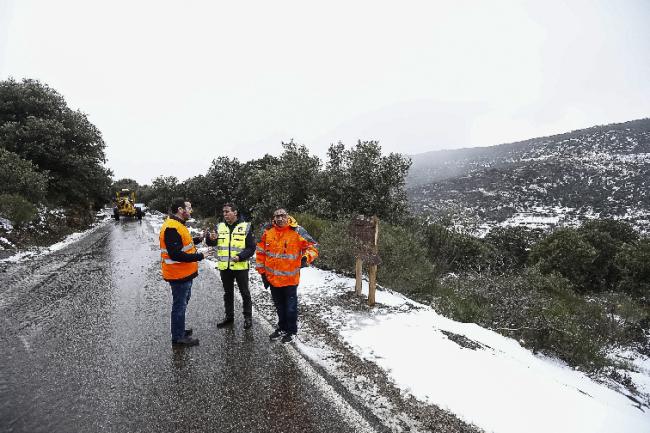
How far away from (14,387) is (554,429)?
5196 mm

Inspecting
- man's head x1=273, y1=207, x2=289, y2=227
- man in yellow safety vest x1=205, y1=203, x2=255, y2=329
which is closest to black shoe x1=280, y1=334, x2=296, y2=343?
man in yellow safety vest x1=205, y1=203, x2=255, y2=329

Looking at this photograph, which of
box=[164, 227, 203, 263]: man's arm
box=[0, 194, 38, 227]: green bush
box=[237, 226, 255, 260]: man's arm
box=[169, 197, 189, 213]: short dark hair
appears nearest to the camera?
box=[164, 227, 203, 263]: man's arm

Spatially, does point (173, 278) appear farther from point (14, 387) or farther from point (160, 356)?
point (14, 387)

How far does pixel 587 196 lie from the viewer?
53.5 metres

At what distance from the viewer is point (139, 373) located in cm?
383

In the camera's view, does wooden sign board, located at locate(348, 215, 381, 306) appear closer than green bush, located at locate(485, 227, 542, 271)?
Yes

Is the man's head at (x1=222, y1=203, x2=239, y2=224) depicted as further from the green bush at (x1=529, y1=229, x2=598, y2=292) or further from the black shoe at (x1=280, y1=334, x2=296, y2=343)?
the green bush at (x1=529, y1=229, x2=598, y2=292)

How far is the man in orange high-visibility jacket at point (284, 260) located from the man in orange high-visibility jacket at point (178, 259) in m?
0.88

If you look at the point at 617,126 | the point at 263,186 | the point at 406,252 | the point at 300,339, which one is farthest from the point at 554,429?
the point at 617,126

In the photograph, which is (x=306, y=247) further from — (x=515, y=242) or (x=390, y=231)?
(x=515, y=242)

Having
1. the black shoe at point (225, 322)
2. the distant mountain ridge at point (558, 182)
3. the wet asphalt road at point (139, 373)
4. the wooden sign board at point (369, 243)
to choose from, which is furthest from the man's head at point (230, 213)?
the distant mountain ridge at point (558, 182)

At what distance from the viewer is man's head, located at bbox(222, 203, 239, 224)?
5.02m

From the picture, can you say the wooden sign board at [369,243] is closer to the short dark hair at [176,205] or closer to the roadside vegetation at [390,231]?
the roadside vegetation at [390,231]

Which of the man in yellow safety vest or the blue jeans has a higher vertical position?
the man in yellow safety vest
